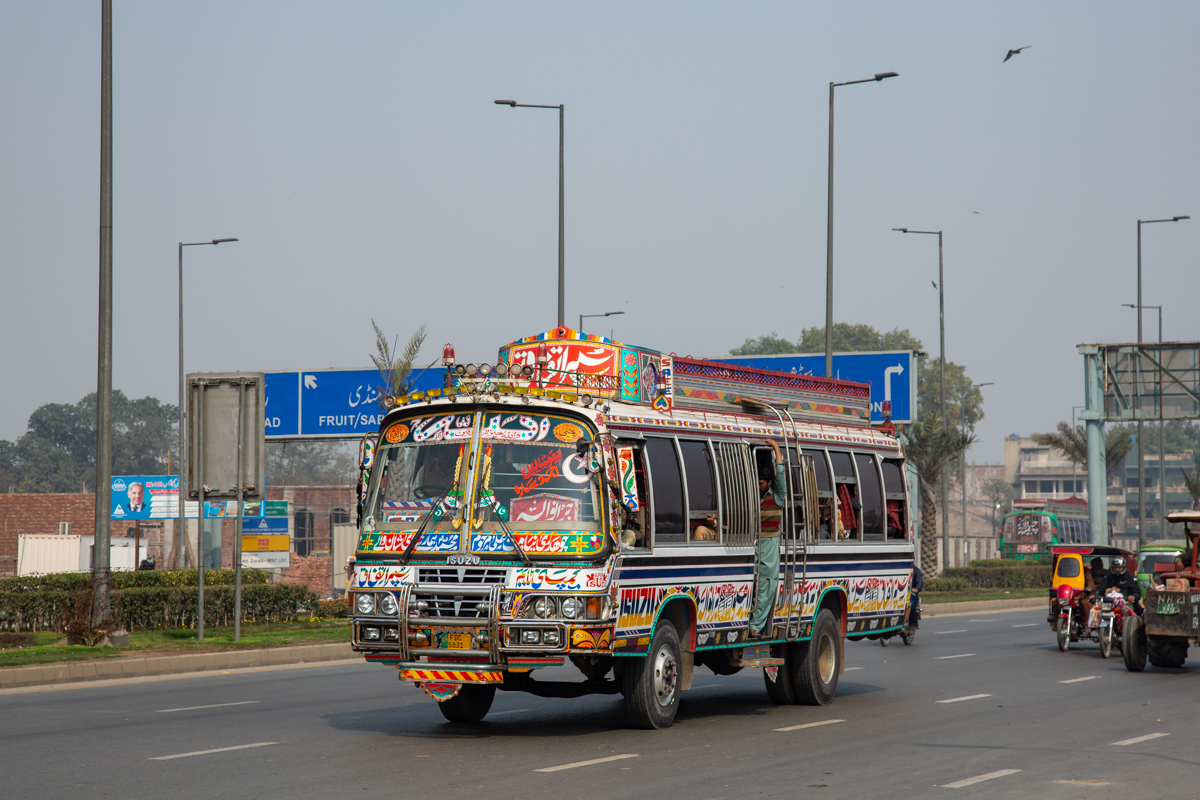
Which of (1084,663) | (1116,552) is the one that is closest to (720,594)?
(1084,663)

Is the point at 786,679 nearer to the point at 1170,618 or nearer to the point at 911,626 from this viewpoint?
the point at 1170,618

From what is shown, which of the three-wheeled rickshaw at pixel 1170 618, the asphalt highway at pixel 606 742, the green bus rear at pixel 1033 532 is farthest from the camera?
the green bus rear at pixel 1033 532

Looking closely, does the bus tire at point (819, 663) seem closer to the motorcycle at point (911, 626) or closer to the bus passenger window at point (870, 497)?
the bus passenger window at point (870, 497)

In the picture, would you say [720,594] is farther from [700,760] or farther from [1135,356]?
[1135,356]

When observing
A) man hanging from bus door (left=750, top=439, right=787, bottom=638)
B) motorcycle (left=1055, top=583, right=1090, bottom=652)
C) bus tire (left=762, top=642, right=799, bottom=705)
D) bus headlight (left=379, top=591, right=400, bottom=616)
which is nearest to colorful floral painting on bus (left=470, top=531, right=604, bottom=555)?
bus headlight (left=379, top=591, right=400, bottom=616)

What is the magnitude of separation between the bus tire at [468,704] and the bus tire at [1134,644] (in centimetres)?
1048

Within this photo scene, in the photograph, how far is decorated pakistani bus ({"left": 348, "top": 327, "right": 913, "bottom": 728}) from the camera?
12.0 m

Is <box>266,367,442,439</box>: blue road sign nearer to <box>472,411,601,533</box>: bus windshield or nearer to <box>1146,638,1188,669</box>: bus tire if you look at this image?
<box>1146,638,1188,669</box>: bus tire

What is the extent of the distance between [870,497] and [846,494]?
64 cm

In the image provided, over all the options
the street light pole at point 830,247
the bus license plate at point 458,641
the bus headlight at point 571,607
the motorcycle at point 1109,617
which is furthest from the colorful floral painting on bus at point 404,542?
the street light pole at point 830,247

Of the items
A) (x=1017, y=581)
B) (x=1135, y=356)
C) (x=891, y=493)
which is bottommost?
(x=1017, y=581)

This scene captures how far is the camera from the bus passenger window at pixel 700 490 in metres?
13.6

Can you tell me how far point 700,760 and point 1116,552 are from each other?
1605 centimetres

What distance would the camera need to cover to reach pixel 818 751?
39.6ft
